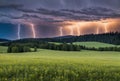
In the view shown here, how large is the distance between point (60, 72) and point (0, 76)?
6.67 metres

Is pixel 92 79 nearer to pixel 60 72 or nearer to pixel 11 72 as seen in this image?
pixel 60 72

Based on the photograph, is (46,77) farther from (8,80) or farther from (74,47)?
(74,47)

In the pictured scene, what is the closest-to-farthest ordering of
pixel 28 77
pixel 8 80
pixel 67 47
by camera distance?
1. pixel 8 80
2. pixel 28 77
3. pixel 67 47

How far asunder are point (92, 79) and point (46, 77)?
461cm

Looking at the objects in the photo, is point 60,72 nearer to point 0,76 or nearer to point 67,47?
point 0,76

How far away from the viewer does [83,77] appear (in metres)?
30.7

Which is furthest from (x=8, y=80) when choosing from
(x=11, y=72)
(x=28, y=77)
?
(x=11, y=72)

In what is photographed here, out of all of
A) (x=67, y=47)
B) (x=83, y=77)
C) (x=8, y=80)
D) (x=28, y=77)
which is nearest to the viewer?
(x=8, y=80)

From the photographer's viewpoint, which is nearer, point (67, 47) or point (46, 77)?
point (46, 77)

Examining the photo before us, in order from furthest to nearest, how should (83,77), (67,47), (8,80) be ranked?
(67,47) < (83,77) < (8,80)

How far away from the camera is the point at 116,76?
3153 cm

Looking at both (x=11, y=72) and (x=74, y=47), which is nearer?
(x=11, y=72)

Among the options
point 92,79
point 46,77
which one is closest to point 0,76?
point 46,77

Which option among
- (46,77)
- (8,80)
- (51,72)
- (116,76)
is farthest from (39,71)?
(116,76)
